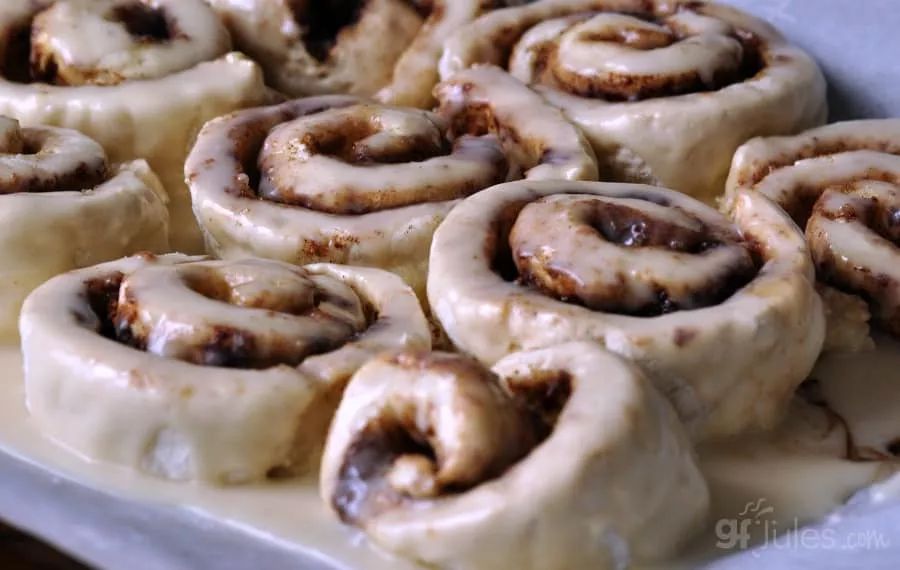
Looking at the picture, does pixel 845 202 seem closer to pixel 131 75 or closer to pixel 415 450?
pixel 415 450

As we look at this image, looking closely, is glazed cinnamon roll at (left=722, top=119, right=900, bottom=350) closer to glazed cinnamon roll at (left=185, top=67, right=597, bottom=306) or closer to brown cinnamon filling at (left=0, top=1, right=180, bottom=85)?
glazed cinnamon roll at (left=185, top=67, right=597, bottom=306)

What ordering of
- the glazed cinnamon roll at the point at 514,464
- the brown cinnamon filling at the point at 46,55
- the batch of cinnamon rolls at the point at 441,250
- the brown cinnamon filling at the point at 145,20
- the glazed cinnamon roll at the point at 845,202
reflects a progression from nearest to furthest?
the glazed cinnamon roll at the point at 514,464, the batch of cinnamon rolls at the point at 441,250, the glazed cinnamon roll at the point at 845,202, the brown cinnamon filling at the point at 46,55, the brown cinnamon filling at the point at 145,20

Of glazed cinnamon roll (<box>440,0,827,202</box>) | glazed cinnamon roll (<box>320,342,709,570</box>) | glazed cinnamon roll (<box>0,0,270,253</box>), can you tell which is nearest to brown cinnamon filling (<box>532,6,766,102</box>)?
glazed cinnamon roll (<box>440,0,827,202</box>)

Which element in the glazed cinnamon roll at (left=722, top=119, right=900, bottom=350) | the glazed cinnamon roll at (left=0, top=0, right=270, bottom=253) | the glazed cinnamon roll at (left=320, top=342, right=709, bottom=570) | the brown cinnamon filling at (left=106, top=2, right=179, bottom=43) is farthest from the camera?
the brown cinnamon filling at (left=106, top=2, right=179, bottom=43)

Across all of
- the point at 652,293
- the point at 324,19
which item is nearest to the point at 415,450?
the point at 652,293

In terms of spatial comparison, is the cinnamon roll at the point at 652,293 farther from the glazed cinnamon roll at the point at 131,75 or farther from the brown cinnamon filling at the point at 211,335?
the glazed cinnamon roll at the point at 131,75

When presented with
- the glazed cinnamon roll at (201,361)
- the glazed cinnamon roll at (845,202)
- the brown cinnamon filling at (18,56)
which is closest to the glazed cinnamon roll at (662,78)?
the glazed cinnamon roll at (845,202)
